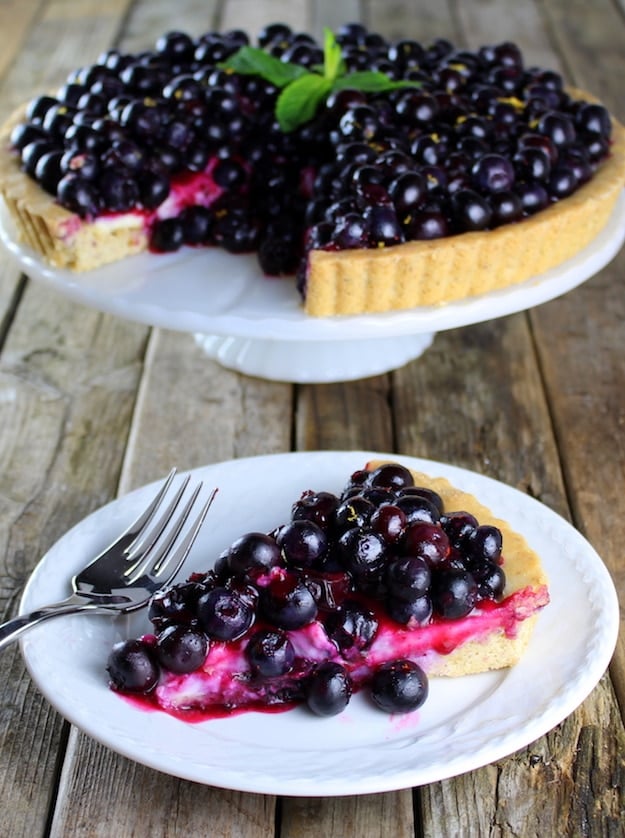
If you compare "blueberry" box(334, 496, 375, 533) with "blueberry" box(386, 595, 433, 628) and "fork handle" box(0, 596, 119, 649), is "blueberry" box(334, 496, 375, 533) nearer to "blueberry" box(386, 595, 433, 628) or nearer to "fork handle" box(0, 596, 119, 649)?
"blueberry" box(386, 595, 433, 628)

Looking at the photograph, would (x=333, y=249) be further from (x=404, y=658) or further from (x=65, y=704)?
(x=65, y=704)

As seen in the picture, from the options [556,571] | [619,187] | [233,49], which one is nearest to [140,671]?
[556,571]

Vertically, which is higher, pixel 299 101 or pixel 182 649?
pixel 182 649

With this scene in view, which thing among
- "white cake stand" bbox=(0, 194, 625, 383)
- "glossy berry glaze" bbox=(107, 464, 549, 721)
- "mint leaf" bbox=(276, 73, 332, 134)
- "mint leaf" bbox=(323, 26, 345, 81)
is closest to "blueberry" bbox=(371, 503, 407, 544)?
"glossy berry glaze" bbox=(107, 464, 549, 721)

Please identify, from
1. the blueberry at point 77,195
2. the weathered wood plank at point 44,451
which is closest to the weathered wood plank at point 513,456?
the weathered wood plank at point 44,451

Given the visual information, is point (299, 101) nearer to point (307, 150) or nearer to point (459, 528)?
point (307, 150)

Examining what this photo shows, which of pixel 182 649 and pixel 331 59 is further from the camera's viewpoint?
pixel 331 59

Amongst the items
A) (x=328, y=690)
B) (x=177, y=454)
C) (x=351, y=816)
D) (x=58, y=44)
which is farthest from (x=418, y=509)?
(x=58, y=44)
